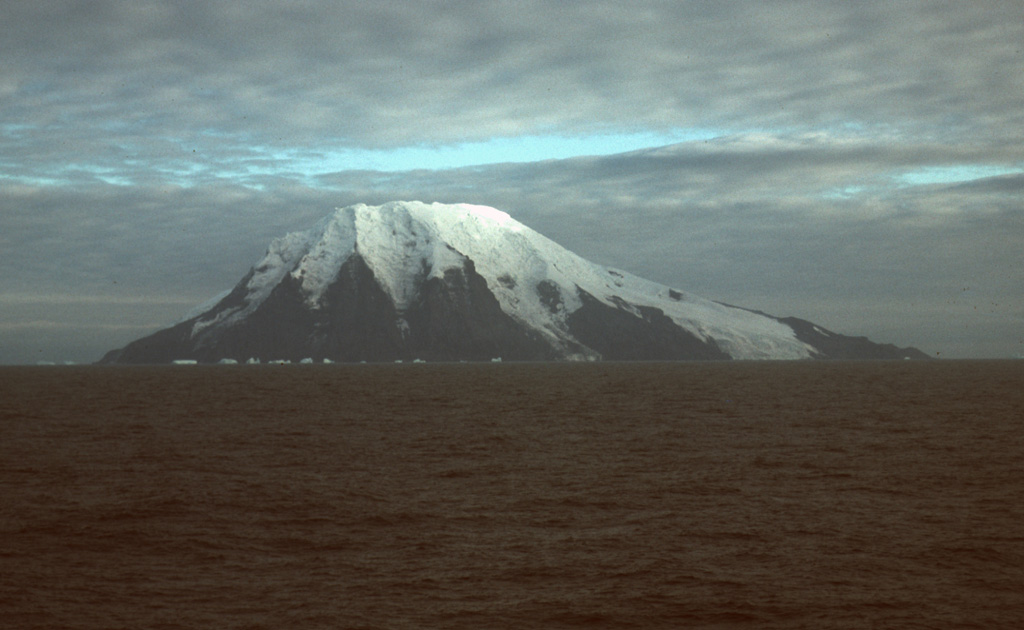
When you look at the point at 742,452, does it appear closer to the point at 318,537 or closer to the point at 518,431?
the point at 518,431

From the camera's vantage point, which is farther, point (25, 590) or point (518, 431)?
A: point (518, 431)


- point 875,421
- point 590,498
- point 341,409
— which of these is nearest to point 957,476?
point 590,498

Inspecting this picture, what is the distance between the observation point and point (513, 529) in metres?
33.9

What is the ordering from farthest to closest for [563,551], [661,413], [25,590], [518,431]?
[661,413] → [518,431] → [563,551] → [25,590]

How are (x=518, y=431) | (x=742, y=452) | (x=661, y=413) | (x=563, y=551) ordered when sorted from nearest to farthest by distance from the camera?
(x=563, y=551) → (x=742, y=452) → (x=518, y=431) → (x=661, y=413)

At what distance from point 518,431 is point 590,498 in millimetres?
31771

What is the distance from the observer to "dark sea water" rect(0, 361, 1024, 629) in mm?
24625

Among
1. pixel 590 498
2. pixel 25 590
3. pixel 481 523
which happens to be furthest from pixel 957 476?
pixel 25 590

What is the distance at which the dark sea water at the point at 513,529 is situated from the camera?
24.6 metres

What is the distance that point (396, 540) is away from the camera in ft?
106

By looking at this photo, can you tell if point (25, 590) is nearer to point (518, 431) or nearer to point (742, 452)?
point (742, 452)

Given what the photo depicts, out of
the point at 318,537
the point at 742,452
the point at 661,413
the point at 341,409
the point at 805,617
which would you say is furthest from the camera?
the point at 341,409

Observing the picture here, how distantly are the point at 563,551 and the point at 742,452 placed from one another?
2924 centimetres

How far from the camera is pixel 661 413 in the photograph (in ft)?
298
